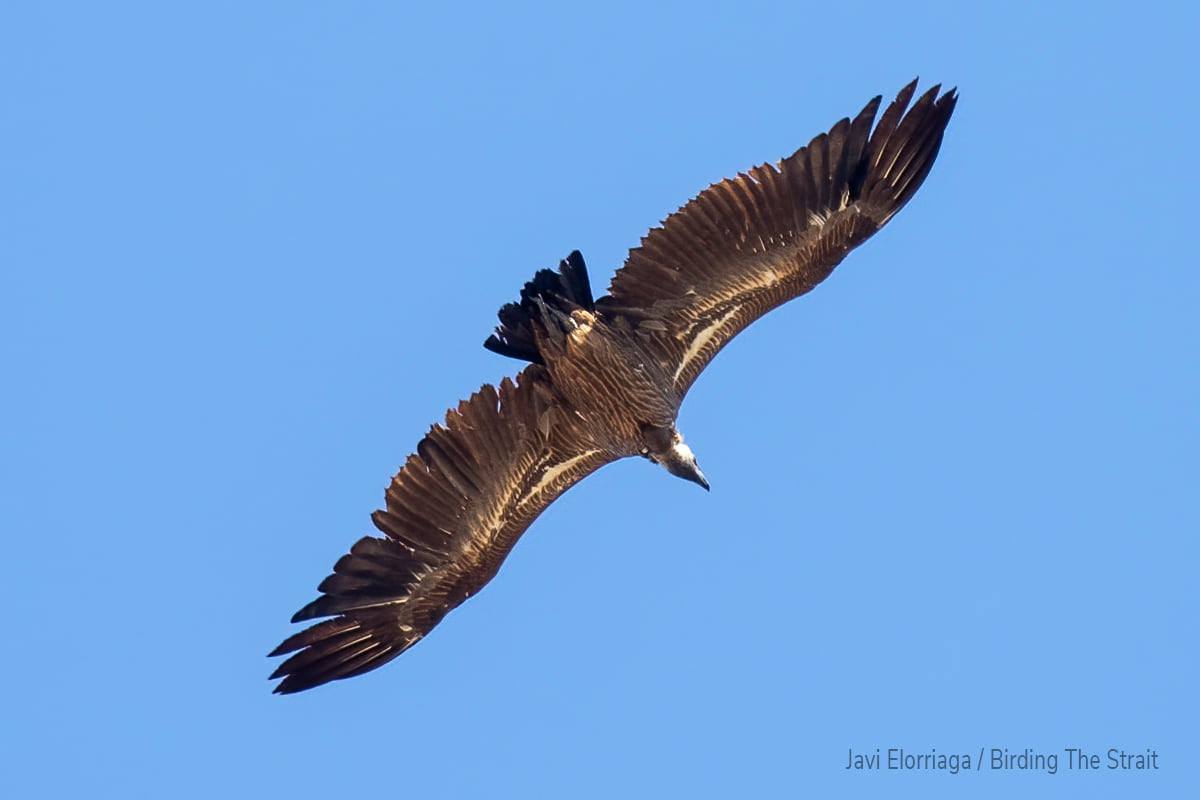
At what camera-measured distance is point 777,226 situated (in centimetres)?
2975

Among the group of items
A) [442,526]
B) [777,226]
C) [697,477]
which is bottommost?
[442,526]

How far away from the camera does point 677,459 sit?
3058cm

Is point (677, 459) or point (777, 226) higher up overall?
point (777, 226)

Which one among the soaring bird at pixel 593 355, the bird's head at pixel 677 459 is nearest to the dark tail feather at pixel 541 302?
the soaring bird at pixel 593 355

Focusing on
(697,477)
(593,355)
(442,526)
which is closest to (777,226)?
(593,355)

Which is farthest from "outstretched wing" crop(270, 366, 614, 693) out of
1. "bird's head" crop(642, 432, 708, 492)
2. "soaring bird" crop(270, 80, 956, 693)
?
"bird's head" crop(642, 432, 708, 492)

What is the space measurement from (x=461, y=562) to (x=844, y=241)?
15.9ft

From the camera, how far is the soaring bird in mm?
29641

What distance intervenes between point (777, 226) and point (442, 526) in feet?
14.3

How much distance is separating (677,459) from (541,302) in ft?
7.42

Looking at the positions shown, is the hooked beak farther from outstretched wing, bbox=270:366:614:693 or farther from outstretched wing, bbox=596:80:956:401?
outstretched wing, bbox=596:80:956:401

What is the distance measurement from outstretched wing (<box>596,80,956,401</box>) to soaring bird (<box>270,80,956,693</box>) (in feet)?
0.04

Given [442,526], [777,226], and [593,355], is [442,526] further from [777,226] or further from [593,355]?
[777,226]

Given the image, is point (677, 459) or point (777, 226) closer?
point (777, 226)
